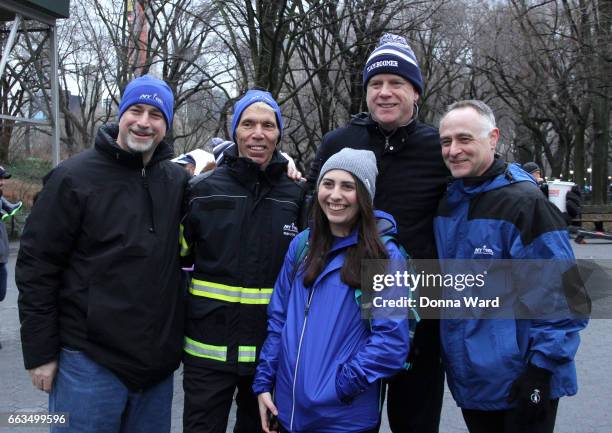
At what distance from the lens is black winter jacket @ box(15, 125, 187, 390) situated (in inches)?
108

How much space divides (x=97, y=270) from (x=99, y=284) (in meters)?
0.06

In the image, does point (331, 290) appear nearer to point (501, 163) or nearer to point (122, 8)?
point (501, 163)

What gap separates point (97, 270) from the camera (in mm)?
2744

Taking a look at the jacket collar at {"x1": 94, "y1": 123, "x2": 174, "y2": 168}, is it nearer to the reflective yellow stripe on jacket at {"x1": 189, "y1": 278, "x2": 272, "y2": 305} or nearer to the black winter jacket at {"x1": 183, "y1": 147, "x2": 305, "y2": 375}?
the black winter jacket at {"x1": 183, "y1": 147, "x2": 305, "y2": 375}

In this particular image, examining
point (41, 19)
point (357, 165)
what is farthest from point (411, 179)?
point (41, 19)

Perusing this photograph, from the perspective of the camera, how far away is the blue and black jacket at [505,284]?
101 inches

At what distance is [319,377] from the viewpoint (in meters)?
2.62

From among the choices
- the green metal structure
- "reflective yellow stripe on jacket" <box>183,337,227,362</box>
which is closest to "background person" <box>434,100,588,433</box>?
"reflective yellow stripe on jacket" <box>183,337,227,362</box>

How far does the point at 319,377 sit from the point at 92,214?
4.15 feet

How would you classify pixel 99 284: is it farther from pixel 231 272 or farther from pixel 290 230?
pixel 290 230

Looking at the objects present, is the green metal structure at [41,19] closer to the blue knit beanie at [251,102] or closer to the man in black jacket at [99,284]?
the blue knit beanie at [251,102]

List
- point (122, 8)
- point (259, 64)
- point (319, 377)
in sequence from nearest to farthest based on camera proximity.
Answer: point (319, 377) < point (259, 64) < point (122, 8)

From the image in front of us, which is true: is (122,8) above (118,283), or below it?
above

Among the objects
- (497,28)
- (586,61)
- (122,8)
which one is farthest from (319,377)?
(497,28)
